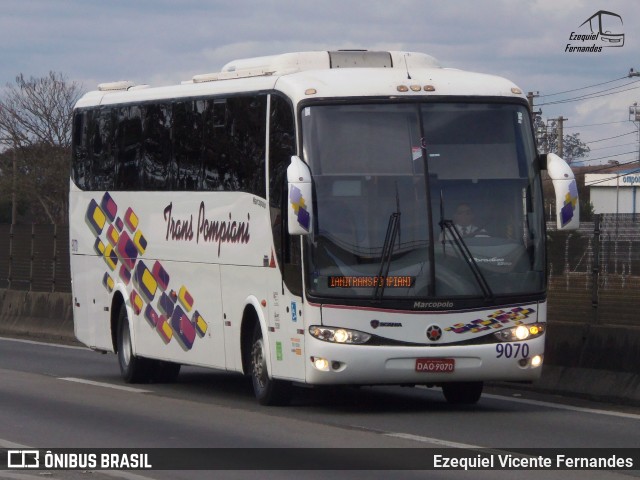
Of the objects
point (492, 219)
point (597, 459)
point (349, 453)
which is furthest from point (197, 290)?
point (597, 459)

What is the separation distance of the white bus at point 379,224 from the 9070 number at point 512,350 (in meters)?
0.01

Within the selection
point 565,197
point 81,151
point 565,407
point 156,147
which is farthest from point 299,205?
point 81,151

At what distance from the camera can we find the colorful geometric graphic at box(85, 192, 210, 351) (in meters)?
17.7

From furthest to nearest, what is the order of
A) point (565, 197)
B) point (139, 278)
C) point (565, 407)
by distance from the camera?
1. point (139, 278)
2. point (565, 407)
3. point (565, 197)

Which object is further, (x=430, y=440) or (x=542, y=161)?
(x=542, y=161)

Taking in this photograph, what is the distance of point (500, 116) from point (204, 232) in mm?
3996

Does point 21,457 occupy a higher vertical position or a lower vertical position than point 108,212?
lower

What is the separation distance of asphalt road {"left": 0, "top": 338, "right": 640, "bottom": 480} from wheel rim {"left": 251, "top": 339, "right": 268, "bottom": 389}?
0.31 metres

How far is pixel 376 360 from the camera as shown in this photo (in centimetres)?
1407

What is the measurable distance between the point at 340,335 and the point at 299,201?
1373mm

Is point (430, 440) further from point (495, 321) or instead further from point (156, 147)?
point (156, 147)

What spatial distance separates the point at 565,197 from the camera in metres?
14.2

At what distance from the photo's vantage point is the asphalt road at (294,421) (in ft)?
39.4

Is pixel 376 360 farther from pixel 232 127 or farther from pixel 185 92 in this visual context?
pixel 185 92
